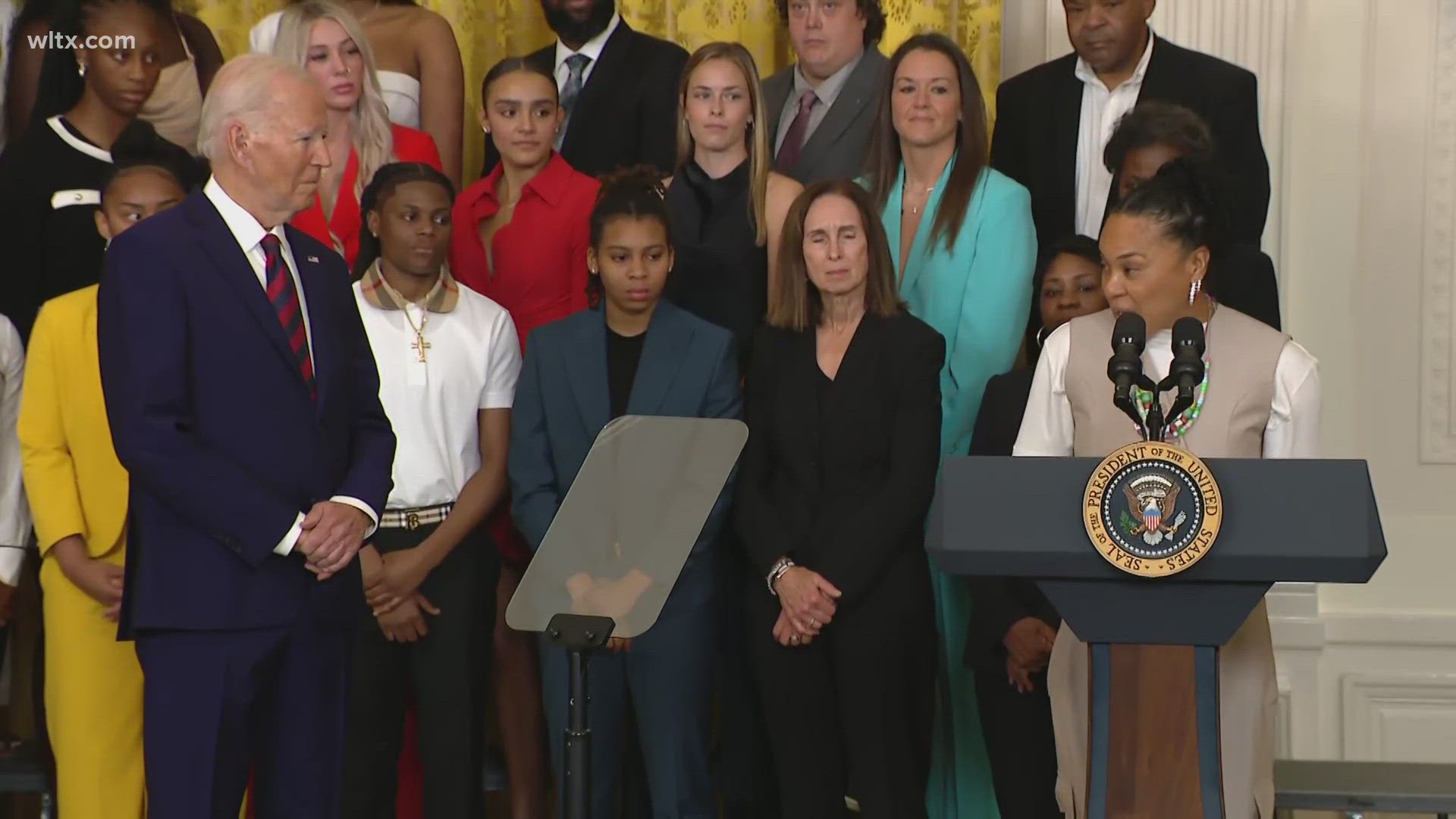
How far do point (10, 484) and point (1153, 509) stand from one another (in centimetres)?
277

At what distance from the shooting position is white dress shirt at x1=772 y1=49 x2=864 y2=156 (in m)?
4.30

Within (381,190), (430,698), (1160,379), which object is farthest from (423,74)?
(1160,379)

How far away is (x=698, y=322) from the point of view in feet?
12.3

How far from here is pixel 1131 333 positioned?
2324mm

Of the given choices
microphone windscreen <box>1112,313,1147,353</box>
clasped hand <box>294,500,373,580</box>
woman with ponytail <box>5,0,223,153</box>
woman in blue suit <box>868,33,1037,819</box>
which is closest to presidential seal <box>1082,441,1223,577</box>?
A: microphone windscreen <box>1112,313,1147,353</box>

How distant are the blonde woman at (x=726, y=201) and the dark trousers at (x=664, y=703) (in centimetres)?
71

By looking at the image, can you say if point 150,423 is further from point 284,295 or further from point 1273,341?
point 1273,341

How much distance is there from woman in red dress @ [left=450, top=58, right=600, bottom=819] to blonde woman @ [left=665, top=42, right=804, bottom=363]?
0.25m

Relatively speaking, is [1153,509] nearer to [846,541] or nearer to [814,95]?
[846,541]

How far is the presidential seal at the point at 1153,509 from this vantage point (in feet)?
7.19

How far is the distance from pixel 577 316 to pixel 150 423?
129 cm

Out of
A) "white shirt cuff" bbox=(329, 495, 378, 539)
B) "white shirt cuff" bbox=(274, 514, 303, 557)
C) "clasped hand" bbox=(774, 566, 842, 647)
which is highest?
"white shirt cuff" bbox=(329, 495, 378, 539)

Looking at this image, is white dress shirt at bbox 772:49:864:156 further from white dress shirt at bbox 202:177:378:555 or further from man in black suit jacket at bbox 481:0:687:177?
white dress shirt at bbox 202:177:378:555

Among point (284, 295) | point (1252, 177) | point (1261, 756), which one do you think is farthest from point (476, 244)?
point (1261, 756)
